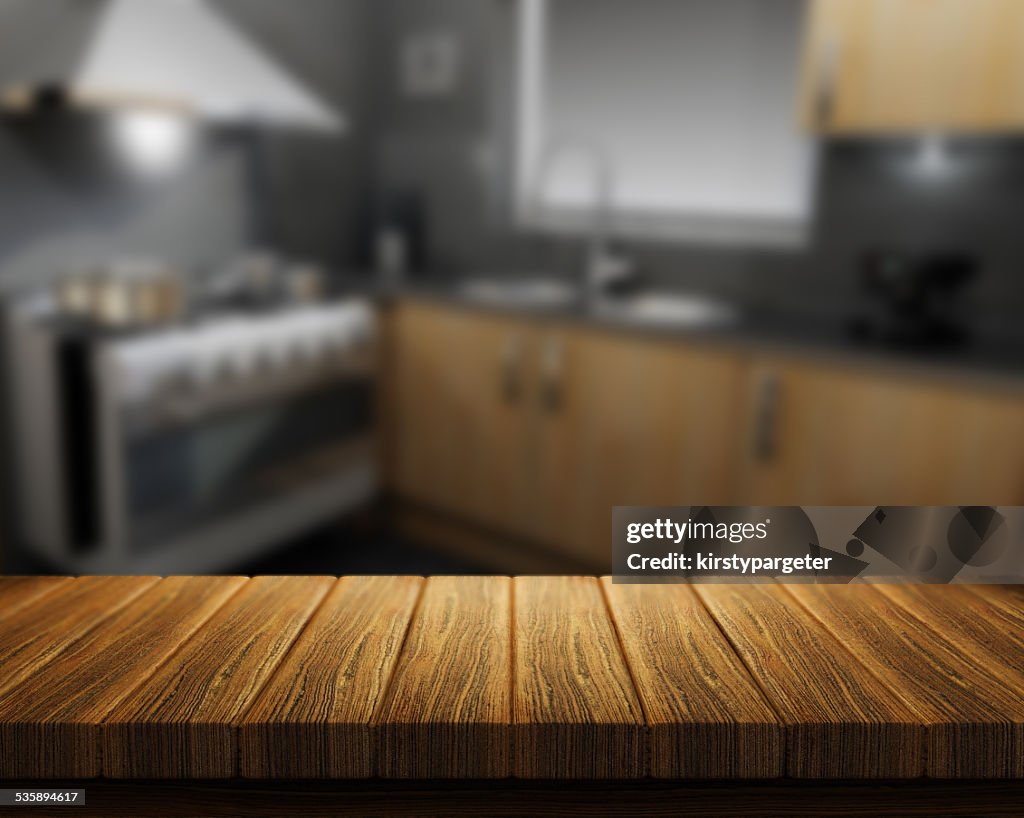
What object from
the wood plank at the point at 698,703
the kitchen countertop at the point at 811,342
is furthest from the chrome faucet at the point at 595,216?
the wood plank at the point at 698,703

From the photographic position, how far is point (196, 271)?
10.4 feet

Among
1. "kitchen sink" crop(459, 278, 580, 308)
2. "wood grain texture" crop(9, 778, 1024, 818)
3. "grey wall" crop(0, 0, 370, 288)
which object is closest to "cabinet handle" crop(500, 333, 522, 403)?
"kitchen sink" crop(459, 278, 580, 308)

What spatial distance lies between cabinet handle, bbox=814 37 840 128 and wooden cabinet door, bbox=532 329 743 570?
0.65m

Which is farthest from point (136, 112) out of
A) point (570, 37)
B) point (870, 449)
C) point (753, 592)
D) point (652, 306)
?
point (753, 592)

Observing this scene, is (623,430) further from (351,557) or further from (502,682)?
(502,682)

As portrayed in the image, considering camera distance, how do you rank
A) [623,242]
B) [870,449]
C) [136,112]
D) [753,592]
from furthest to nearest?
[623,242] → [136,112] → [870,449] → [753,592]

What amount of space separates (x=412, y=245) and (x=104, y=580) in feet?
9.56

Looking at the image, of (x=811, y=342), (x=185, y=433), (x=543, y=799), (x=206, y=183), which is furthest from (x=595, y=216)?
(x=543, y=799)

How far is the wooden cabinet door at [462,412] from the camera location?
277cm

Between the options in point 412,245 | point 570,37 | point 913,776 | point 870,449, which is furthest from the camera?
point 412,245

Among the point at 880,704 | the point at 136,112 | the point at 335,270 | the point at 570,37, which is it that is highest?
the point at 570,37

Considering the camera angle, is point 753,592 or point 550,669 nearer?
point 550,669

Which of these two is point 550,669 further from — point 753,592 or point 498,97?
point 498,97

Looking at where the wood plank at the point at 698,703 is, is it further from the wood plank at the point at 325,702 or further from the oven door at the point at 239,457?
the oven door at the point at 239,457
